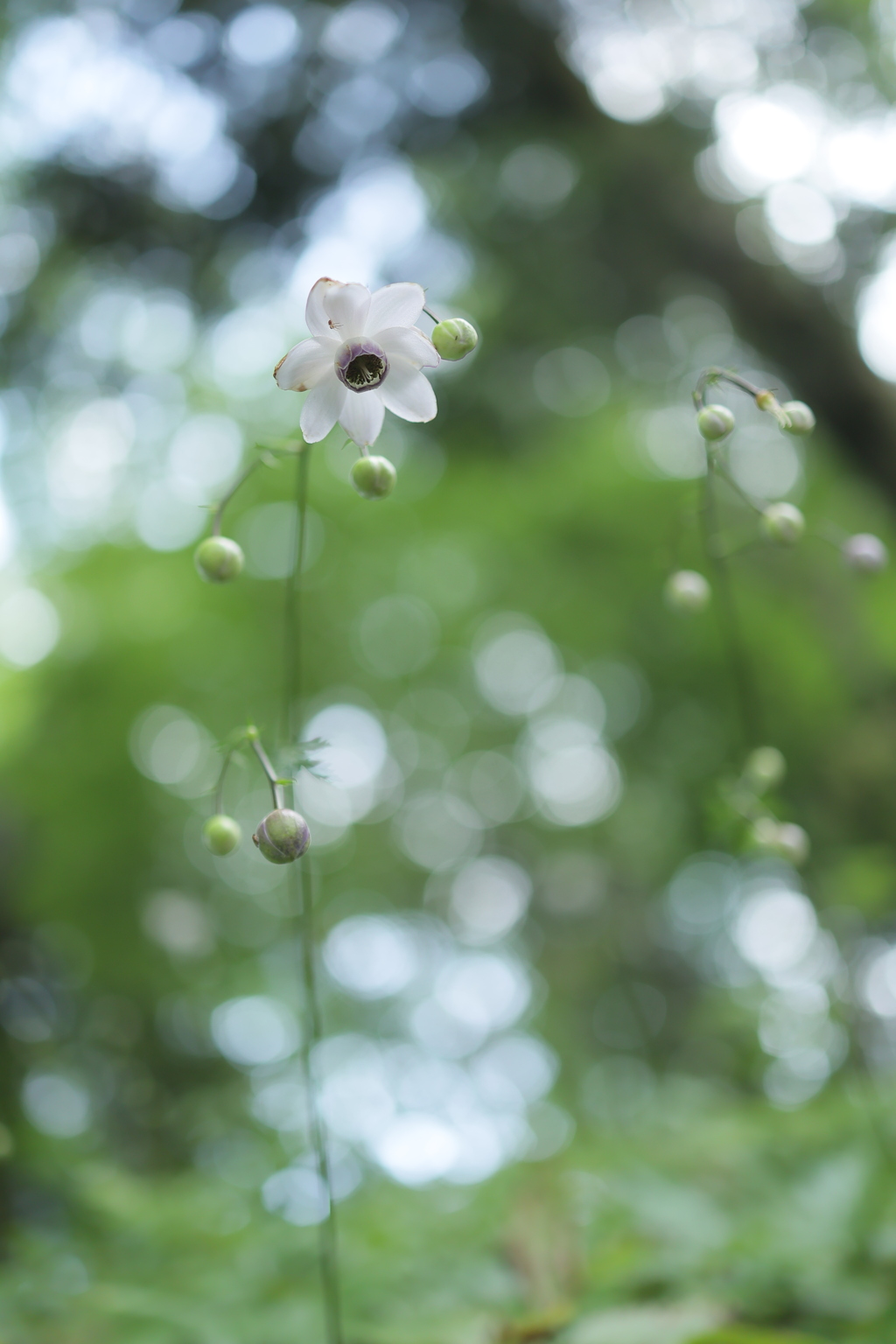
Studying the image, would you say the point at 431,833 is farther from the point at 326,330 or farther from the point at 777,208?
the point at 326,330

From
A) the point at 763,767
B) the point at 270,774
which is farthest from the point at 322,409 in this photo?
the point at 763,767

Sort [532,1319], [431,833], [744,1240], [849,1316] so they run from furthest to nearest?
[431,833] < [744,1240] < [849,1316] < [532,1319]

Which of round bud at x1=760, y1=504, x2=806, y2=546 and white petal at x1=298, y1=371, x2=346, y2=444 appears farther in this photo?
round bud at x1=760, y1=504, x2=806, y2=546

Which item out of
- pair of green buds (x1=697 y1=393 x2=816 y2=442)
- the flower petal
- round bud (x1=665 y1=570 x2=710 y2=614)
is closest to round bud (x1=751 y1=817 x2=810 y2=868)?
round bud (x1=665 y1=570 x2=710 y2=614)

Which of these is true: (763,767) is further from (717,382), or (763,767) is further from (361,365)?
(361,365)

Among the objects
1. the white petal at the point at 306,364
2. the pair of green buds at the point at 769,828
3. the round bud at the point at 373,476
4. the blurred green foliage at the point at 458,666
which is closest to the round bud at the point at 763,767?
the pair of green buds at the point at 769,828

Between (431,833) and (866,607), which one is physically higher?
(866,607)

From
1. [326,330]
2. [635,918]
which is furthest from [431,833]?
[326,330]

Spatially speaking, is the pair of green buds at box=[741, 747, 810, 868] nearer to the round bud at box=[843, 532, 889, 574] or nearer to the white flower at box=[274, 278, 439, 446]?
the round bud at box=[843, 532, 889, 574]
